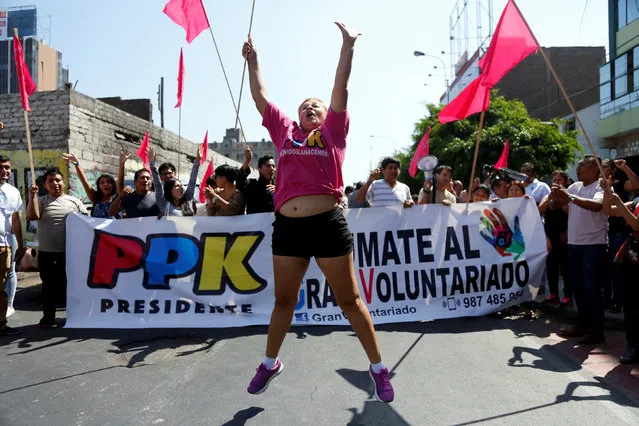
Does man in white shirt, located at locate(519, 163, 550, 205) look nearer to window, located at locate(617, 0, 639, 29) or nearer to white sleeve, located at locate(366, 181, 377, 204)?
white sleeve, located at locate(366, 181, 377, 204)

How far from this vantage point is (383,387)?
3.16 metres

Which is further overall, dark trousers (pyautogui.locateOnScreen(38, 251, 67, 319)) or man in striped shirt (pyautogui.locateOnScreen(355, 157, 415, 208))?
man in striped shirt (pyautogui.locateOnScreen(355, 157, 415, 208))

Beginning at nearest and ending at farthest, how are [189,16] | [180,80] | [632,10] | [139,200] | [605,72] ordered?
[189,16]
[139,200]
[180,80]
[632,10]
[605,72]

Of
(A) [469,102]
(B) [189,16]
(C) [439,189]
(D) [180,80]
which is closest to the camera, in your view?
(B) [189,16]

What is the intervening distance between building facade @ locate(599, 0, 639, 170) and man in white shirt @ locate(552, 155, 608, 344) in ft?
76.8

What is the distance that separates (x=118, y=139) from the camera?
14508 mm

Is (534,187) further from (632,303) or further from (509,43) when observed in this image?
(632,303)

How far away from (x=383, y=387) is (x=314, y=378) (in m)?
0.83

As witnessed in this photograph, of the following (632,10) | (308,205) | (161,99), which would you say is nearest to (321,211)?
(308,205)

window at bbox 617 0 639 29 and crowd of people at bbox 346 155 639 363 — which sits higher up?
window at bbox 617 0 639 29

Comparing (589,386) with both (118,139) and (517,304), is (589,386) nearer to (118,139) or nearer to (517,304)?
(517,304)

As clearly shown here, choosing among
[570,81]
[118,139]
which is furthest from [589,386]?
[570,81]

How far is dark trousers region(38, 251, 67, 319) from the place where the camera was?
232 inches

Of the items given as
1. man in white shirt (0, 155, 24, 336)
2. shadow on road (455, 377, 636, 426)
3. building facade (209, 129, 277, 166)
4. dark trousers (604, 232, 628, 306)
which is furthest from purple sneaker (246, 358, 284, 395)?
building facade (209, 129, 277, 166)
